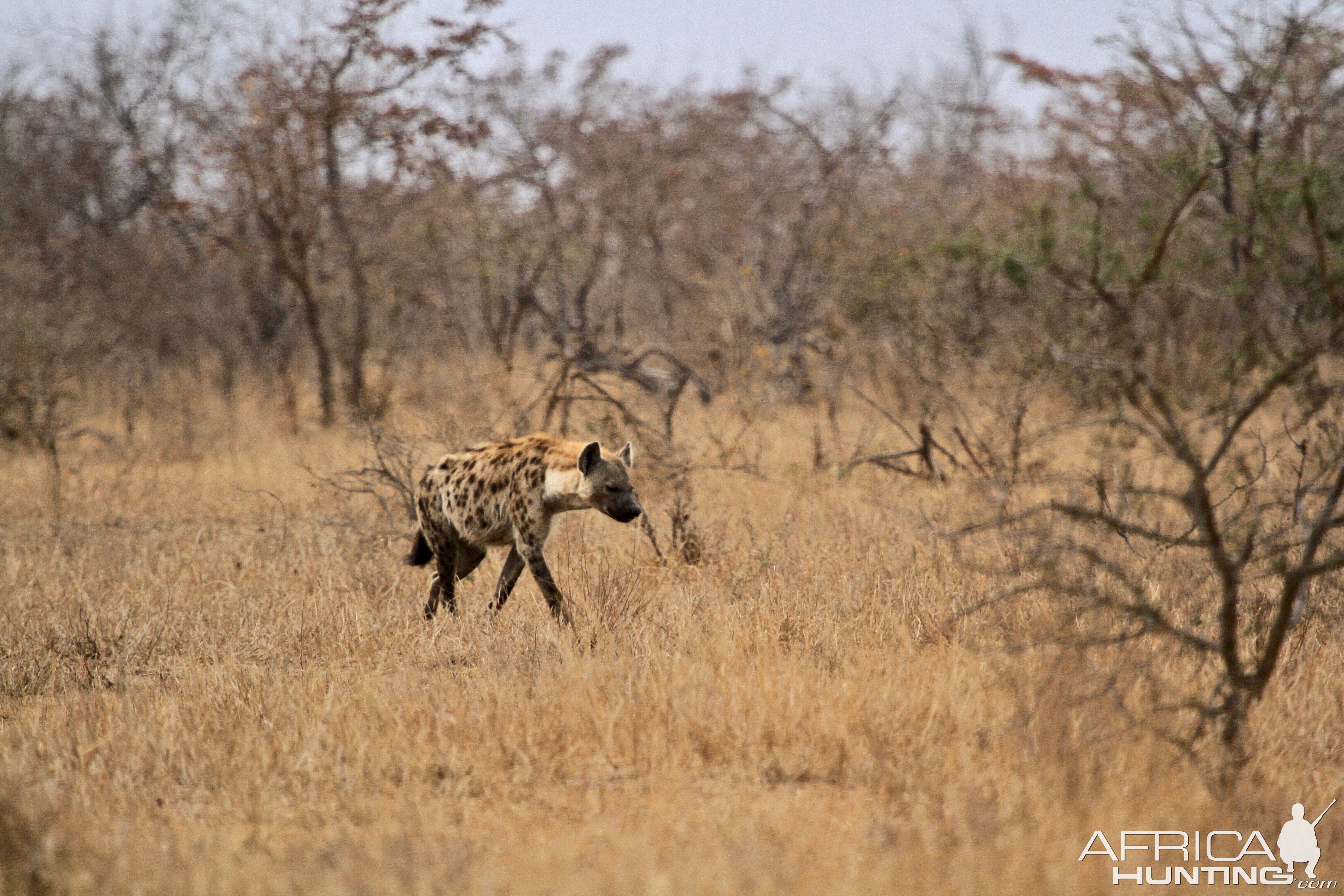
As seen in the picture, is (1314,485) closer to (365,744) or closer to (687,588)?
(687,588)

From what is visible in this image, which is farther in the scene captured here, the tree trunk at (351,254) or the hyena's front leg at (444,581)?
the tree trunk at (351,254)

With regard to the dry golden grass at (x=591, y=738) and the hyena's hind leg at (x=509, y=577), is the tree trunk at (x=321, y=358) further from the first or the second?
the hyena's hind leg at (x=509, y=577)

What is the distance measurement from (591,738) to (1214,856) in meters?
1.97

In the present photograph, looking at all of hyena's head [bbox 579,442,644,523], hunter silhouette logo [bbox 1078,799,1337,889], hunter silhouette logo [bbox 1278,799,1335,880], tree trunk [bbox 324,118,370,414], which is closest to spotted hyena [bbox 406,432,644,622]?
hyena's head [bbox 579,442,644,523]

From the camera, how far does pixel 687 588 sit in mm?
5562

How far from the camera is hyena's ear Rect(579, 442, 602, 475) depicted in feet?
16.4

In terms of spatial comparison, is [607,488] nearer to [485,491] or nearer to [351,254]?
[485,491]

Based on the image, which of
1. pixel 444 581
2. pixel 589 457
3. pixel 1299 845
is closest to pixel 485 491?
pixel 444 581

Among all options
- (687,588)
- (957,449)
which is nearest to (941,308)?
(957,449)

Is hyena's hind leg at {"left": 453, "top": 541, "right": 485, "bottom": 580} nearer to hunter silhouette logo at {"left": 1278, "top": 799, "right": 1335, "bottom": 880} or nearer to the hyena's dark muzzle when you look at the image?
the hyena's dark muzzle

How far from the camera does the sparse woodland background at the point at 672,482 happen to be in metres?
3.26

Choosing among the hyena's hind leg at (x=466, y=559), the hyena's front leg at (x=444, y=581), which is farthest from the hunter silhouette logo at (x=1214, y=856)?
the hyena's hind leg at (x=466, y=559)

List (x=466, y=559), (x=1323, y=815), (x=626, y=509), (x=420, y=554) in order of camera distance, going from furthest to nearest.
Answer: (x=420, y=554) < (x=466, y=559) < (x=626, y=509) < (x=1323, y=815)

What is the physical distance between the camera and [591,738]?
12.5ft
